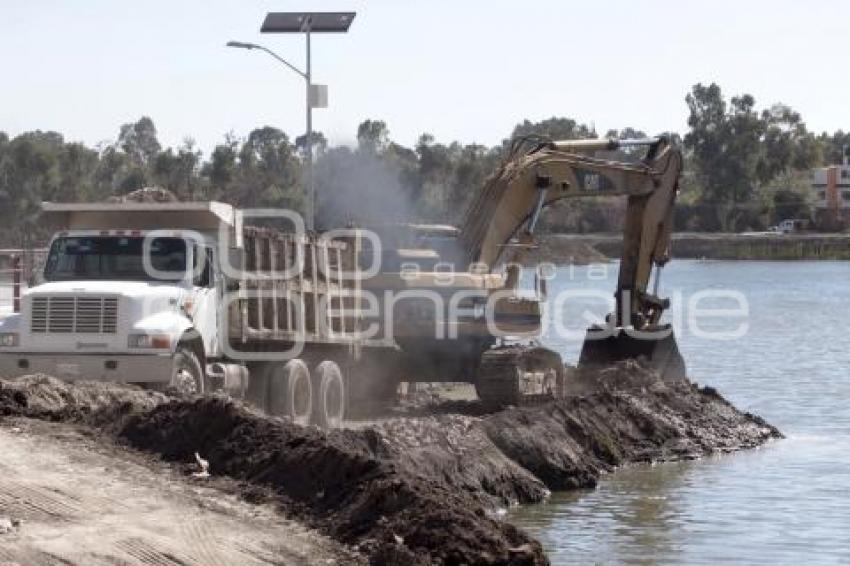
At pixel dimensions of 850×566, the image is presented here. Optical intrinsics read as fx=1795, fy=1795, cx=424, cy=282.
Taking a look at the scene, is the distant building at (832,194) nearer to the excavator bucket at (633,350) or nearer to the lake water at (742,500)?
the lake water at (742,500)

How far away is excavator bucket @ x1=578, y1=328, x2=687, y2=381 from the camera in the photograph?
28297 mm

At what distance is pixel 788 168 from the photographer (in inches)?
7515

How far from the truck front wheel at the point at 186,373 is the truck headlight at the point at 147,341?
0.26 m

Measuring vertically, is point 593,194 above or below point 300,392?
above

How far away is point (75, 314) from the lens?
20000mm

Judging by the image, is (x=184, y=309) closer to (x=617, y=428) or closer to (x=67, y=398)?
(x=67, y=398)

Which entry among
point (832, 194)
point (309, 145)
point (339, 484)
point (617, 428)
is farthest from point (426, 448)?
point (832, 194)

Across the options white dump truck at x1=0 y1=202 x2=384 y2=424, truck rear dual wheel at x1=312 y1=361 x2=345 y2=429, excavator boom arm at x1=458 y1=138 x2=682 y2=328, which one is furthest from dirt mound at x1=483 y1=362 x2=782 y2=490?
white dump truck at x1=0 y1=202 x2=384 y2=424

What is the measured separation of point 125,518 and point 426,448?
6.43m

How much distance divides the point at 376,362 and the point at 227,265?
494cm

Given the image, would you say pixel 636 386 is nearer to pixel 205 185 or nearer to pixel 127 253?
pixel 127 253

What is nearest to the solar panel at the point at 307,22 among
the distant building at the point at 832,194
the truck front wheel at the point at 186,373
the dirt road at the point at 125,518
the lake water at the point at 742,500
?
the lake water at the point at 742,500

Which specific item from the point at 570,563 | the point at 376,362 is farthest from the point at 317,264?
the point at 570,563

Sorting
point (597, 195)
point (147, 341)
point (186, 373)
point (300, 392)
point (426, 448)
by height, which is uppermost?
point (597, 195)
